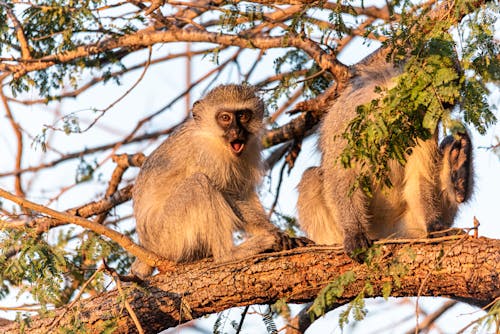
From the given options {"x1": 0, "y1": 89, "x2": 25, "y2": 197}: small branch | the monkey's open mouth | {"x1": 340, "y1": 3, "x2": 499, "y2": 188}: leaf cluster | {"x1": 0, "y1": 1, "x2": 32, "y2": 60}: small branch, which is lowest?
{"x1": 340, "y1": 3, "x2": 499, "y2": 188}: leaf cluster

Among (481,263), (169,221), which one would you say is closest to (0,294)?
(169,221)

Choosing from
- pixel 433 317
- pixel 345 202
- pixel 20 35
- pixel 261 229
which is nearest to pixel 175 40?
pixel 20 35

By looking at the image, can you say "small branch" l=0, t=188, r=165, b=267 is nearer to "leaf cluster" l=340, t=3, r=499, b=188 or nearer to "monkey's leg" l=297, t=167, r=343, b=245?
"monkey's leg" l=297, t=167, r=343, b=245

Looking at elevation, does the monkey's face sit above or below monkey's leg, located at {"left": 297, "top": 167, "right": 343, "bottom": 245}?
above

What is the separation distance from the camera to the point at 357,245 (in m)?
5.05

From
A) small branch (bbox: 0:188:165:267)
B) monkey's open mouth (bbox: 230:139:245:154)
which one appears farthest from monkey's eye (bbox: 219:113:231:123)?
small branch (bbox: 0:188:165:267)

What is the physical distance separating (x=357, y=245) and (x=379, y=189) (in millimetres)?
917

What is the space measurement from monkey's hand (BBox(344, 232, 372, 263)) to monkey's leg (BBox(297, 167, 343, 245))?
2.67 ft

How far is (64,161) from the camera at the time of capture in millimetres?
7977

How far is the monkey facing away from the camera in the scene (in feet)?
18.3

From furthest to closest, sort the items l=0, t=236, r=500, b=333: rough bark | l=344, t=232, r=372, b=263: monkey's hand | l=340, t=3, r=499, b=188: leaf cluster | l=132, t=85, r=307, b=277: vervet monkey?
l=132, t=85, r=307, b=277: vervet monkey
l=344, t=232, r=372, b=263: monkey's hand
l=0, t=236, r=500, b=333: rough bark
l=340, t=3, r=499, b=188: leaf cluster

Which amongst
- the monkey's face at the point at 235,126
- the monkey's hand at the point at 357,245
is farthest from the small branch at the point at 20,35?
the monkey's hand at the point at 357,245

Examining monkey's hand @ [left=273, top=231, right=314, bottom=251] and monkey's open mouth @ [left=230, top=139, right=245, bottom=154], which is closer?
monkey's hand @ [left=273, top=231, right=314, bottom=251]

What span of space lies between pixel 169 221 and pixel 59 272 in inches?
54.2
